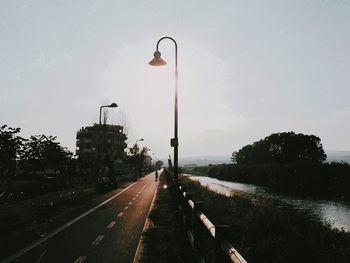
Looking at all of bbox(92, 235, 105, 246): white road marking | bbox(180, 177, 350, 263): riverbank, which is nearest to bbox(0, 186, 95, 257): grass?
bbox(92, 235, 105, 246): white road marking

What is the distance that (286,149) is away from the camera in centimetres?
9350

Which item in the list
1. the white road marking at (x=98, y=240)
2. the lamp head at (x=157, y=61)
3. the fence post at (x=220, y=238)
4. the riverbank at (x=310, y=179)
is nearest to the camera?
the fence post at (x=220, y=238)

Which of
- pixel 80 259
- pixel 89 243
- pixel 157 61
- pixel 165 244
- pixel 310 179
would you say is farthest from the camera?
pixel 310 179

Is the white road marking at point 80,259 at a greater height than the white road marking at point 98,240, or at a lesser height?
lesser

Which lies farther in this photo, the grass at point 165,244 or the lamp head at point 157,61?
the lamp head at point 157,61

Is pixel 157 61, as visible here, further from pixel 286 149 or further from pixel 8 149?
pixel 286 149

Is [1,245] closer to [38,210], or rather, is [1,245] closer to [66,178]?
[38,210]

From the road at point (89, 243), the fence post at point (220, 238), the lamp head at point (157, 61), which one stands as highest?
the lamp head at point (157, 61)

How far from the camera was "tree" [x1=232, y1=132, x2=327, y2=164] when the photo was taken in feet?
294

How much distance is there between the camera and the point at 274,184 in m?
61.1

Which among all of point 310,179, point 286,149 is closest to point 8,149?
point 310,179

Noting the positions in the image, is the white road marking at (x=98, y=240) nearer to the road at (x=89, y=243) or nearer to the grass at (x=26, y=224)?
the road at (x=89, y=243)

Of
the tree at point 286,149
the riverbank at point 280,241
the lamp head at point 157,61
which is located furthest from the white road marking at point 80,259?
the tree at point 286,149

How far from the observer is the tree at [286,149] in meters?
89.6
